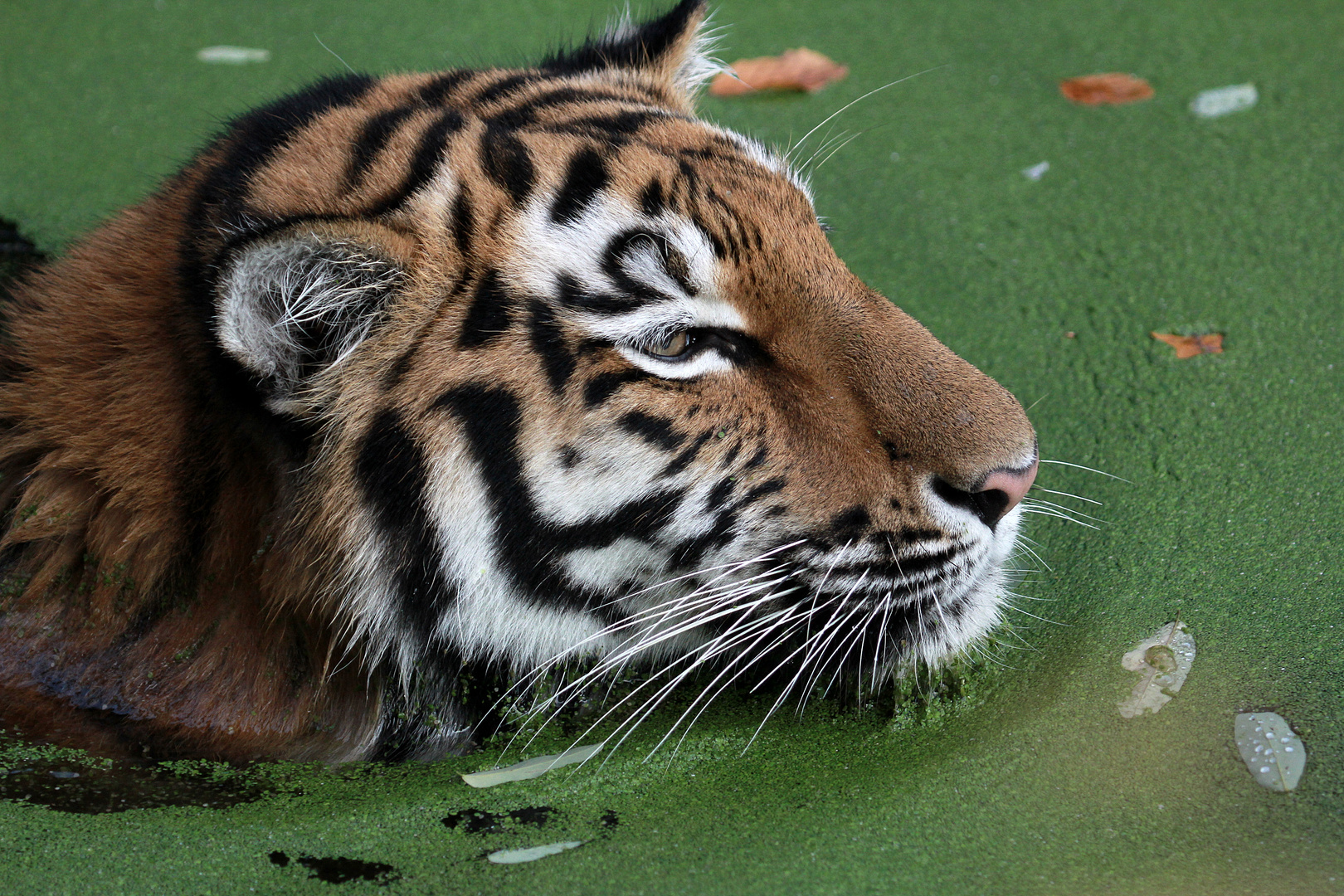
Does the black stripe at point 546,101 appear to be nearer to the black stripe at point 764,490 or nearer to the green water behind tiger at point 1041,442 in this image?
the black stripe at point 764,490

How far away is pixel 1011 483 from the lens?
208cm

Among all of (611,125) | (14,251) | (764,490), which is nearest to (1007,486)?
(764,490)

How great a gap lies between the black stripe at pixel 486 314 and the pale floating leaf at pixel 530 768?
2.73 ft

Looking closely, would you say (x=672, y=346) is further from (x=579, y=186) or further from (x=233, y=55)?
(x=233, y=55)

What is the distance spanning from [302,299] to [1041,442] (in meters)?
1.90

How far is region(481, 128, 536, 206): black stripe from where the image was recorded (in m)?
2.21

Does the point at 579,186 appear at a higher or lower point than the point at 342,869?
higher

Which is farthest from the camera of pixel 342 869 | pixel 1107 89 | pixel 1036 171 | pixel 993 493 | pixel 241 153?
pixel 1107 89

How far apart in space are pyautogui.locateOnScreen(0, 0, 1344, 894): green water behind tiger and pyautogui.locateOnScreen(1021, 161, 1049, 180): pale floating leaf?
0.05 meters

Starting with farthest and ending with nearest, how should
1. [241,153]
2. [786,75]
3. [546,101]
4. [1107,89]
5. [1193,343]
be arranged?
[786,75] < [1107,89] < [1193,343] < [546,101] < [241,153]

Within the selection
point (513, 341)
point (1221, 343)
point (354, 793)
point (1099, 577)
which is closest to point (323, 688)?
point (354, 793)

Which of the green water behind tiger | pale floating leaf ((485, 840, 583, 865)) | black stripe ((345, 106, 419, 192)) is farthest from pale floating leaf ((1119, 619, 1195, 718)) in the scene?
black stripe ((345, 106, 419, 192))

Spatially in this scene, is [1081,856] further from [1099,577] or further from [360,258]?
[360,258]

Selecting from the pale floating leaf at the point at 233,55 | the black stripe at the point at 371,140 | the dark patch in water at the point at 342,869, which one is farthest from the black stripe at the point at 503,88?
the pale floating leaf at the point at 233,55
